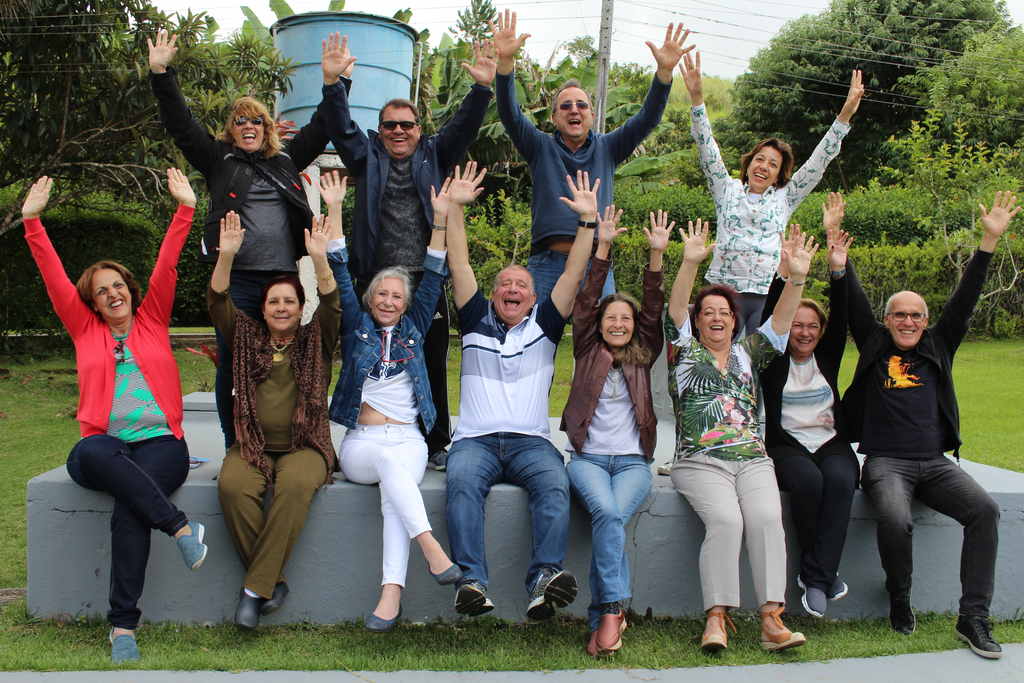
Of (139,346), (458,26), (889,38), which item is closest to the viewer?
(139,346)

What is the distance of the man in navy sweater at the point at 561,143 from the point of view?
4.77m

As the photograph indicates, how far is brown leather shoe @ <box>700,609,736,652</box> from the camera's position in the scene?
369cm

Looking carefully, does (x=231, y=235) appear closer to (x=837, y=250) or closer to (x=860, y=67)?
(x=837, y=250)

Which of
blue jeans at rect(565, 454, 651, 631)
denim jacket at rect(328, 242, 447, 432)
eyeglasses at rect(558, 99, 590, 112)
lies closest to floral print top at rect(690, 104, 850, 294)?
eyeglasses at rect(558, 99, 590, 112)

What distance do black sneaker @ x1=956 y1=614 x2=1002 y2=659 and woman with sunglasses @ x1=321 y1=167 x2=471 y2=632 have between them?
2411 mm

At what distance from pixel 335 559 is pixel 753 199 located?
2.96 meters

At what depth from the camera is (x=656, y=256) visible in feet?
13.9

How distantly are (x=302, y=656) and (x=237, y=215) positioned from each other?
2018 millimetres

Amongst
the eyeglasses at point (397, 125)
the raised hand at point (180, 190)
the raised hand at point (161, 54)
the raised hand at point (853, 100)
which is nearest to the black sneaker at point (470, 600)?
the raised hand at point (180, 190)

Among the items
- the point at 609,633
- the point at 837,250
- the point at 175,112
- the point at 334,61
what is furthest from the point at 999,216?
the point at 175,112

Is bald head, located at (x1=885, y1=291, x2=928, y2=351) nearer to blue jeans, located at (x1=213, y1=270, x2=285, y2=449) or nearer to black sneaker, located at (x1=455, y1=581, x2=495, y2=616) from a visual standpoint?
black sneaker, located at (x1=455, y1=581, x2=495, y2=616)

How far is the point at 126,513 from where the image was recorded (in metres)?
3.73

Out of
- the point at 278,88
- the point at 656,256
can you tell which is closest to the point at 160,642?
the point at 656,256

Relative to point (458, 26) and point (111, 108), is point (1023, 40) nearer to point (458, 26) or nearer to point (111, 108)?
point (458, 26)
